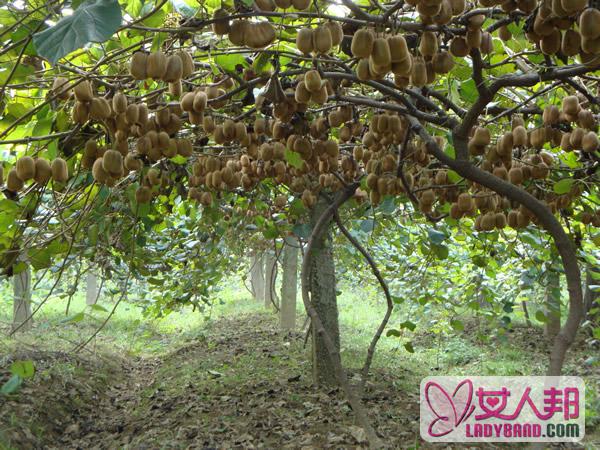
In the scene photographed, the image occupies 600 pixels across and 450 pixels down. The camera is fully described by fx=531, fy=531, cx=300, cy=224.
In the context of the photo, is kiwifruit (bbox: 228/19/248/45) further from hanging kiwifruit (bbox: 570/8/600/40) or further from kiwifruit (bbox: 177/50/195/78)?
hanging kiwifruit (bbox: 570/8/600/40)

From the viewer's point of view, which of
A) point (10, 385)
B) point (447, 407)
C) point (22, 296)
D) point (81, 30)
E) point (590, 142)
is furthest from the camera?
point (447, 407)

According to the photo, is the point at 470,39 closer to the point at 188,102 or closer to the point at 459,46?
the point at 459,46

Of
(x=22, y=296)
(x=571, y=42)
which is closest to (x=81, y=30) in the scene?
(x=571, y=42)

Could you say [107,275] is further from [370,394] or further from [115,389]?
[115,389]

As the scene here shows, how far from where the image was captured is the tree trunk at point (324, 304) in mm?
4652

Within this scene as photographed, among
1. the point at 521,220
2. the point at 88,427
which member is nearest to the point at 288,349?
the point at 88,427

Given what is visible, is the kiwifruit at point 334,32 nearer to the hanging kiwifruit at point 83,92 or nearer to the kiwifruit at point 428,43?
the kiwifruit at point 428,43

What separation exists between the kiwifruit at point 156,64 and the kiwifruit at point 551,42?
0.86 metres

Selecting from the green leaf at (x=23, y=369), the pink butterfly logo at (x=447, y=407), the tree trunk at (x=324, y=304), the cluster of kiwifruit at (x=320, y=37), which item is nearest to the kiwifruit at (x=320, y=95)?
the cluster of kiwifruit at (x=320, y=37)

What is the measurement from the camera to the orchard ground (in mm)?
3799

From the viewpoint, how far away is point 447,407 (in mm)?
4387

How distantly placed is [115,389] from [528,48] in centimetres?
594

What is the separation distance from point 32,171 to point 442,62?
113 cm

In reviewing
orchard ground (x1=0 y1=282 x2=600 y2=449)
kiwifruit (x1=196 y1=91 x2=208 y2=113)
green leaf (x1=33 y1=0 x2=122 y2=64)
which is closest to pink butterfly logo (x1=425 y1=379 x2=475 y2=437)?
orchard ground (x1=0 y1=282 x2=600 y2=449)
